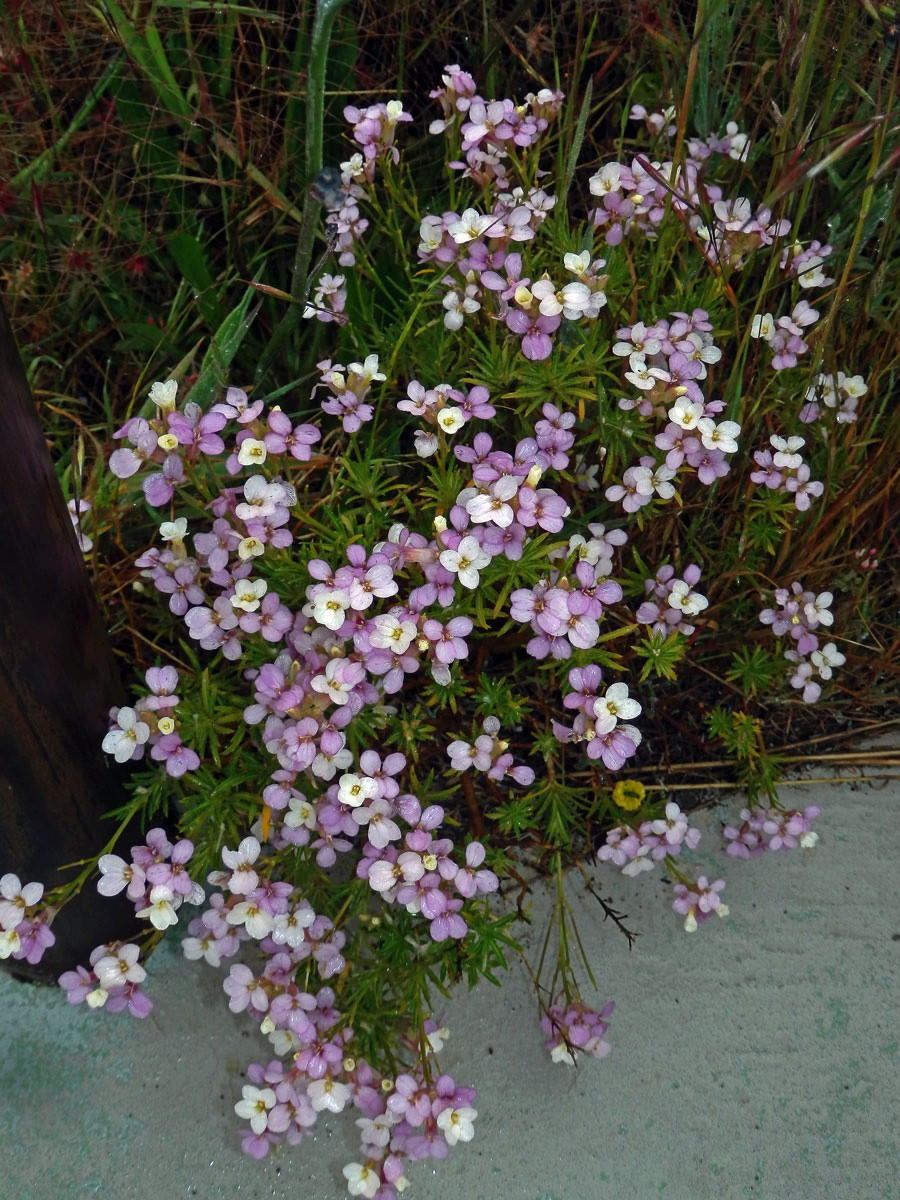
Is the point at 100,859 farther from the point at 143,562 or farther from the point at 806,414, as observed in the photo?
the point at 806,414

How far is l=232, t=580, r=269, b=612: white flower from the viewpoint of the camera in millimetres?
1387

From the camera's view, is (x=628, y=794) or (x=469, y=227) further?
(x=628, y=794)

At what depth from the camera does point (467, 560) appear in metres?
1.30

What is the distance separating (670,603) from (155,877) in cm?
89

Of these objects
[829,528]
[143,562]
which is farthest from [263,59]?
[829,528]

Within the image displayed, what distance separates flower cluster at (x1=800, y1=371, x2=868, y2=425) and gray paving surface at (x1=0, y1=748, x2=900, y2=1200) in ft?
2.90

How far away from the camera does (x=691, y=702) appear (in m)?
1.98

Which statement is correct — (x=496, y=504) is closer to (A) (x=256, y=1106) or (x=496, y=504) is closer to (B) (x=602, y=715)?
(B) (x=602, y=715)

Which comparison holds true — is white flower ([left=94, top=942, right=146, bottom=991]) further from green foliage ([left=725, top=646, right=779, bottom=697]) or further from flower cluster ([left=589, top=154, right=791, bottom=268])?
flower cluster ([left=589, top=154, right=791, bottom=268])

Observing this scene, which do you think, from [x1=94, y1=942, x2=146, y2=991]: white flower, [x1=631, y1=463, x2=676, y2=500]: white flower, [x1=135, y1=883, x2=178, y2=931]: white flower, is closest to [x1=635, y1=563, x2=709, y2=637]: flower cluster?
[x1=631, y1=463, x2=676, y2=500]: white flower

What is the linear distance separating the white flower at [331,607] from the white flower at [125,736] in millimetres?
313

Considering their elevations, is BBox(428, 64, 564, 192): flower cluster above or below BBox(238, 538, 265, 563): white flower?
above

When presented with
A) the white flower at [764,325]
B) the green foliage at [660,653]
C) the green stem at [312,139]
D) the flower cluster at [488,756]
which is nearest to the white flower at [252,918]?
the flower cluster at [488,756]

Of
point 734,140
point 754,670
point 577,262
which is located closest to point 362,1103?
point 754,670
